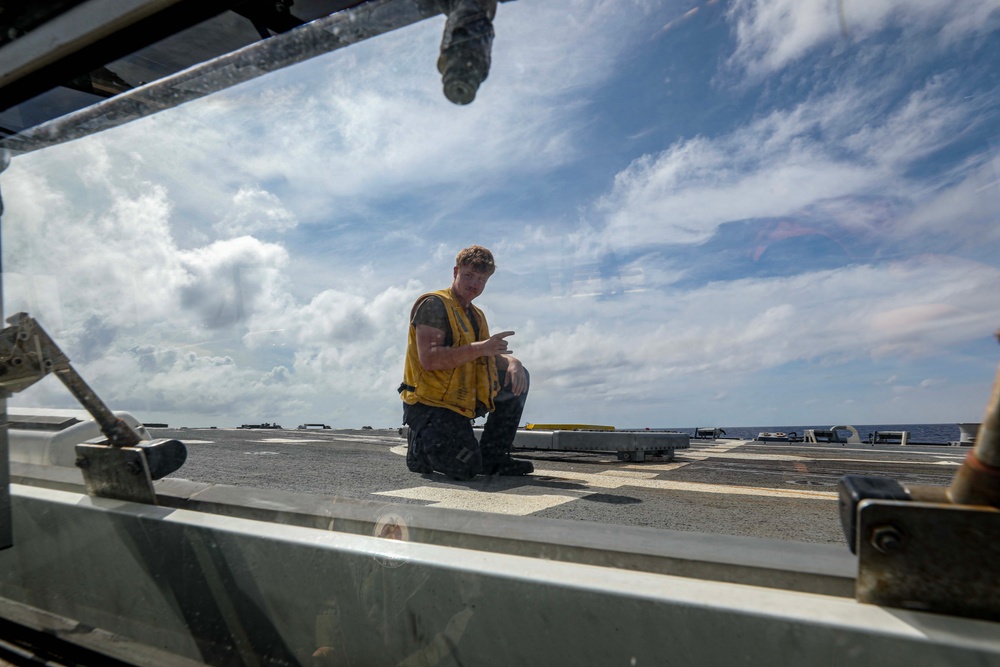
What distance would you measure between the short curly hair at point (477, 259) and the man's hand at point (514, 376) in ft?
2.27

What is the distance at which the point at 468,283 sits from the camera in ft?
7.70

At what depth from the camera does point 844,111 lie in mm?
875

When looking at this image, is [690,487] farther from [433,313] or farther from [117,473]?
[117,473]

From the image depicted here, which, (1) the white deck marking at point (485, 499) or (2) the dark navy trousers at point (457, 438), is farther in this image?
(2) the dark navy trousers at point (457, 438)

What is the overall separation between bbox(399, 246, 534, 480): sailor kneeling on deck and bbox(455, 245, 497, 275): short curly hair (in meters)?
0.14

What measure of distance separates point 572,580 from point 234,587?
26.3 inches

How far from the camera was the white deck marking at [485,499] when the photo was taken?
1.86m

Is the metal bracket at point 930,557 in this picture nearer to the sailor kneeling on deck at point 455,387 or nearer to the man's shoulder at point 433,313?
the sailor kneeling on deck at point 455,387

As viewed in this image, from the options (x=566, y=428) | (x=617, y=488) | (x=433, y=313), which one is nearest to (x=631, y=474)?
(x=617, y=488)

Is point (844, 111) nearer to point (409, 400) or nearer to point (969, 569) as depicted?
point (969, 569)

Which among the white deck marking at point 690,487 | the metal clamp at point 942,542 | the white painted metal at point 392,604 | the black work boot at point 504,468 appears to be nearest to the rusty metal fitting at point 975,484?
the metal clamp at point 942,542

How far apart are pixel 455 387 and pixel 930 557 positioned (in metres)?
2.10

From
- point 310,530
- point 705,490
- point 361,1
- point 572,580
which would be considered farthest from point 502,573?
point 705,490

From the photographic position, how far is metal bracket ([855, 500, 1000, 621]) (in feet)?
1.88
